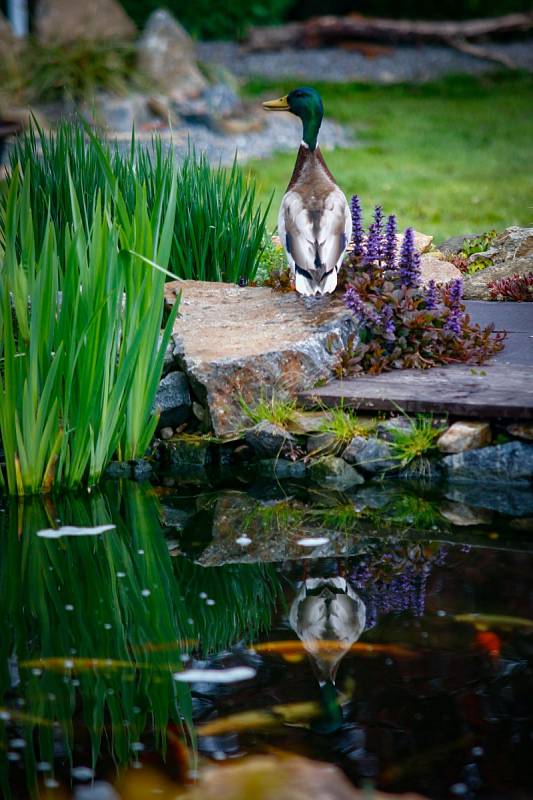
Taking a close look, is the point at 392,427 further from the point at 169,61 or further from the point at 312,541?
the point at 169,61

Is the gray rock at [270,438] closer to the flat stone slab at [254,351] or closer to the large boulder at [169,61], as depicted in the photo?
the flat stone slab at [254,351]

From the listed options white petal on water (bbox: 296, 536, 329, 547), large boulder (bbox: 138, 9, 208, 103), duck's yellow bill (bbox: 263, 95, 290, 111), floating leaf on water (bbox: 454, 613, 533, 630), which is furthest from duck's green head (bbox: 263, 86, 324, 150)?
large boulder (bbox: 138, 9, 208, 103)

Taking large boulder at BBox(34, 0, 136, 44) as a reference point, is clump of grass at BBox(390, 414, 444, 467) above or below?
below

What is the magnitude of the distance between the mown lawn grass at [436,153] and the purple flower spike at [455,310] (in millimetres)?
3073

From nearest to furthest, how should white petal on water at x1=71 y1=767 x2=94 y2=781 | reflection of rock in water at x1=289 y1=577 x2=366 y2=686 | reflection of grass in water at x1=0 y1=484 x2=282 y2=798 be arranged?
white petal on water at x1=71 y1=767 x2=94 y2=781 → reflection of grass in water at x1=0 y1=484 x2=282 y2=798 → reflection of rock in water at x1=289 y1=577 x2=366 y2=686

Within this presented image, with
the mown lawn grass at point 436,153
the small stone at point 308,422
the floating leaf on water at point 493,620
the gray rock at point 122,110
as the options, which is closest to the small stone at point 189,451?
the small stone at point 308,422

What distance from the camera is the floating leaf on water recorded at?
140 inches

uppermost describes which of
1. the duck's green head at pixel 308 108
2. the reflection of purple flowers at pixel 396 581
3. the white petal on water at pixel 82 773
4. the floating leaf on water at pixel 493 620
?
the duck's green head at pixel 308 108

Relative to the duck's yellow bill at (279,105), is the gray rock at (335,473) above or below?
below

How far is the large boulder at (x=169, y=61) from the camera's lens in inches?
547

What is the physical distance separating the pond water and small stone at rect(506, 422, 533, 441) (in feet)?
0.93

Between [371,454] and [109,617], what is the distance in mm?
1700

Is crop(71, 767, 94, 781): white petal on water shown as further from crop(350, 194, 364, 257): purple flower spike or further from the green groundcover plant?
crop(350, 194, 364, 257): purple flower spike

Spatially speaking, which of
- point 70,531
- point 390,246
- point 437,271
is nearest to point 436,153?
point 437,271
